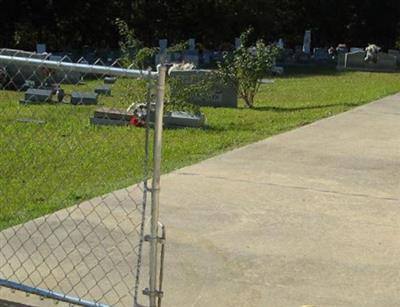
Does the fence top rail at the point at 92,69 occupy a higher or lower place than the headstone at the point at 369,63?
higher

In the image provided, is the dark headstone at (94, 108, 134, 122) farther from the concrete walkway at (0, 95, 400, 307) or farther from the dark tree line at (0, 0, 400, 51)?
the dark tree line at (0, 0, 400, 51)

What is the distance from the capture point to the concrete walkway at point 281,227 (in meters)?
4.43

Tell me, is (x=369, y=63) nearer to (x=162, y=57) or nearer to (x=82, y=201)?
(x=162, y=57)

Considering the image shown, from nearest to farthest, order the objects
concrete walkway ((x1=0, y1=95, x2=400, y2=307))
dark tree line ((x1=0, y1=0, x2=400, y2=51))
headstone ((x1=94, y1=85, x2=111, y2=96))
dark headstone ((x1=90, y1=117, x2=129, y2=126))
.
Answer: concrete walkway ((x1=0, y1=95, x2=400, y2=307)), dark headstone ((x1=90, y1=117, x2=129, y2=126)), headstone ((x1=94, y1=85, x2=111, y2=96)), dark tree line ((x1=0, y1=0, x2=400, y2=51))

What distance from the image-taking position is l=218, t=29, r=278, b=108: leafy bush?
1502 cm

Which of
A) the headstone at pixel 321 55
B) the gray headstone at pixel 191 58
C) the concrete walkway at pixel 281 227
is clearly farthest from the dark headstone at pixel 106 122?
the headstone at pixel 321 55

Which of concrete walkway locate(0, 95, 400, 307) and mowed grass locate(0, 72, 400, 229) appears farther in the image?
mowed grass locate(0, 72, 400, 229)

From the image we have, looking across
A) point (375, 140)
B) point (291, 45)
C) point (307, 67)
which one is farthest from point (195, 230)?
point (291, 45)

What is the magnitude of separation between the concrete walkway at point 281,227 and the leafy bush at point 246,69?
5535mm

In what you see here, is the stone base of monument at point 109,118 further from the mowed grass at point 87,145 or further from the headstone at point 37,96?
the headstone at point 37,96

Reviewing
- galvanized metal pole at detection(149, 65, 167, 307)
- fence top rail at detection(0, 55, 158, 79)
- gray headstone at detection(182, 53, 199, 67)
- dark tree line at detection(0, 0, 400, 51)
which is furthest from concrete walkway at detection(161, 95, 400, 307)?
dark tree line at detection(0, 0, 400, 51)

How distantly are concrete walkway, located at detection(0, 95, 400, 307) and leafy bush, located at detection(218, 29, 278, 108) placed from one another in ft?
18.2

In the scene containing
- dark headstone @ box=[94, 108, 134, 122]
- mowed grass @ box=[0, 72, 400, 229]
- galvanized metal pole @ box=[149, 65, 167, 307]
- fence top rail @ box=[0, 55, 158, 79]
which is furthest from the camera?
dark headstone @ box=[94, 108, 134, 122]

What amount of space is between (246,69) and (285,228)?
31.2 feet
